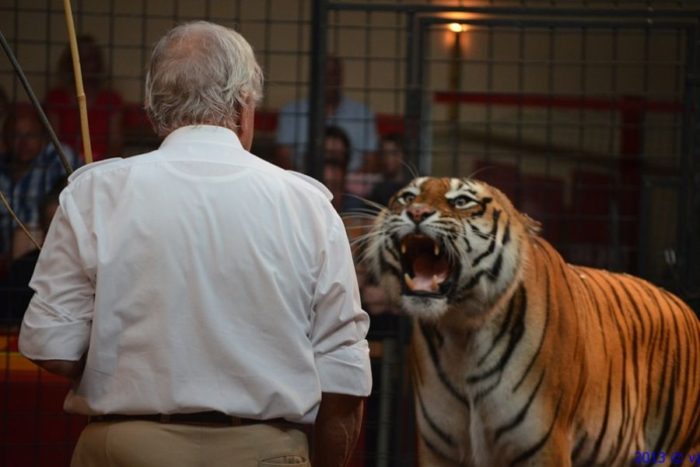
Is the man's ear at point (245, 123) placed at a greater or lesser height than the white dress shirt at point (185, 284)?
greater

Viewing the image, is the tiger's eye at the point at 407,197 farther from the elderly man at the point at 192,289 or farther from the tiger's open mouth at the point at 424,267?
the elderly man at the point at 192,289

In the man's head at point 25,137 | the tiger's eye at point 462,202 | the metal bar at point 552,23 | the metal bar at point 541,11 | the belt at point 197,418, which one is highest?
the metal bar at point 541,11

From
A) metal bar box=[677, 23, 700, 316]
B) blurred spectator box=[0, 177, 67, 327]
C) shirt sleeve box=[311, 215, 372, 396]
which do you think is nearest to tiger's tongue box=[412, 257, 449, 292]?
shirt sleeve box=[311, 215, 372, 396]

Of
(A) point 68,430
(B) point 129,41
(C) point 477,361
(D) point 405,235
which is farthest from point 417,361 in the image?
(B) point 129,41

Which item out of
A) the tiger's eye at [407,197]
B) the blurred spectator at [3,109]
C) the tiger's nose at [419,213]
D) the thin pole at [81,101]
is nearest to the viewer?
the thin pole at [81,101]

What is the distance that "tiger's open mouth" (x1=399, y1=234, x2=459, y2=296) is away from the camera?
3689 millimetres

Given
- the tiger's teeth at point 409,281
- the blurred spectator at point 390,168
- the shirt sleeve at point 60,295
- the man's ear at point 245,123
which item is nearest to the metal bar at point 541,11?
the blurred spectator at point 390,168

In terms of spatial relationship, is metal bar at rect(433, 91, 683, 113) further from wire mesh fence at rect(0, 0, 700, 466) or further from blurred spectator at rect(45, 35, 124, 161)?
blurred spectator at rect(45, 35, 124, 161)

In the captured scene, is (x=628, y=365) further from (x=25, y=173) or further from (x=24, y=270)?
(x=25, y=173)

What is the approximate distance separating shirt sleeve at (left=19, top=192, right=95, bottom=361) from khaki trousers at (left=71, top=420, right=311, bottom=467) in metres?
0.18

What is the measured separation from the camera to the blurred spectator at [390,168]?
493 centimetres

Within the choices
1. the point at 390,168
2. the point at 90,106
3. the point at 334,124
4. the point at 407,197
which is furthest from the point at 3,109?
the point at 407,197

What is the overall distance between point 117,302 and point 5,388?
Result: 7.77 feet

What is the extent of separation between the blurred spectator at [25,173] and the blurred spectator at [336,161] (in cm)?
102
